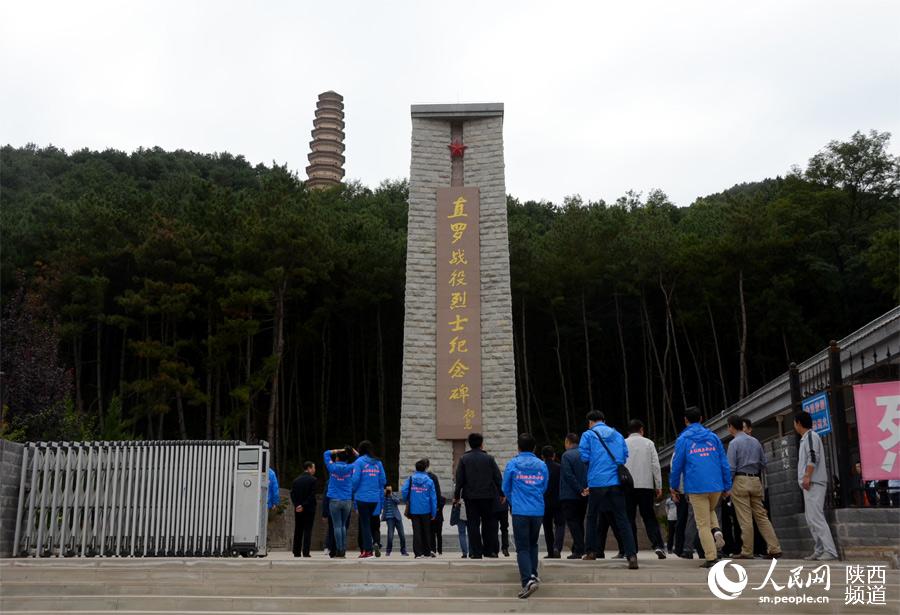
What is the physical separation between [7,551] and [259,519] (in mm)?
2154

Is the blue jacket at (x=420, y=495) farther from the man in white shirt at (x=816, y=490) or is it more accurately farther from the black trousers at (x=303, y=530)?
the man in white shirt at (x=816, y=490)

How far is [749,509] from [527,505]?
6.38 ft

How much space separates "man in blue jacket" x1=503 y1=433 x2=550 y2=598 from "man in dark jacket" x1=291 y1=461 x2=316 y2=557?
3.24 metres

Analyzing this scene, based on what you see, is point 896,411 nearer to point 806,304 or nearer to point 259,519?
point 259,519

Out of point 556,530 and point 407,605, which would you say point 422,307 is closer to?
point 556,530

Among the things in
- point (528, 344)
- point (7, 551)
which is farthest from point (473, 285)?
point (528, 344)

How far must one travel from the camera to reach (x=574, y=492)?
6.89 meters

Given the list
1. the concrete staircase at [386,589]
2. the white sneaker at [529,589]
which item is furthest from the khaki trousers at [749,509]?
the white sneaker at [529,589]

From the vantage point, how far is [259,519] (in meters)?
7.60

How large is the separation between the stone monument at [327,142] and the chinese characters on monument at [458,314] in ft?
99.1

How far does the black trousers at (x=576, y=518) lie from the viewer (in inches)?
275

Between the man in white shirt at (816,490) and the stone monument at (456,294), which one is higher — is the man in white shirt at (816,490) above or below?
below

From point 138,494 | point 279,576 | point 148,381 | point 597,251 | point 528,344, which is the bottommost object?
point 279,576

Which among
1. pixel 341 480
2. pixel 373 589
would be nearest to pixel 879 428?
pixel 373 589
